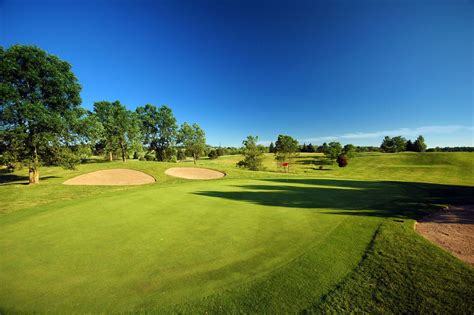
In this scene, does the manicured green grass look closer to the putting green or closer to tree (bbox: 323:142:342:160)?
the putting green

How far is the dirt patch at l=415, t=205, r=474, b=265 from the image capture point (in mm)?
5477

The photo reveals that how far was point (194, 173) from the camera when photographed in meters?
24.1

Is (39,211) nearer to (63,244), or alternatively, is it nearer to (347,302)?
(63,244)

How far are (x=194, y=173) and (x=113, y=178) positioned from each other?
846 centimetres

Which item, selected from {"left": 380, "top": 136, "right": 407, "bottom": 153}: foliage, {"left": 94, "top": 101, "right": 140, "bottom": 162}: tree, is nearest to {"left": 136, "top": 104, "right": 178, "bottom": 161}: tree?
{"left": 94, "top": 101, "right": 140, "bottom": 162}: tree

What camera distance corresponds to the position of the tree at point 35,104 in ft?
52.5

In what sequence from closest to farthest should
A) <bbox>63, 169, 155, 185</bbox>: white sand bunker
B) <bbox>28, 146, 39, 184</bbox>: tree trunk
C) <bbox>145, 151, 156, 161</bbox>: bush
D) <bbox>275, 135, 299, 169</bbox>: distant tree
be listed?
1. <bbox>28, 146, 39, 184</bbox>: tree trunk
2. <bbox>63, 169, 155, 185</bbox>: white sand bunker
3. <bbox>275, 135, 299, 169</bbox>: distant tree
4. <bbox>145, 151, 156, 161</bbox>: bush

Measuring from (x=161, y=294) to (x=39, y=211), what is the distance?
1106cm

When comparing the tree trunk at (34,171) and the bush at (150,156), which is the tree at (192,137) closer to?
the bush at (150,156)

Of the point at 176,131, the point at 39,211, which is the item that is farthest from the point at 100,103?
the point at 39,211

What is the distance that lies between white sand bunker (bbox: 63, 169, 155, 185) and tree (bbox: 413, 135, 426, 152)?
103918 millimetres

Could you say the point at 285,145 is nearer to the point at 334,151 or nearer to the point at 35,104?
the point at 334,151

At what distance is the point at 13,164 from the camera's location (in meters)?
16.9

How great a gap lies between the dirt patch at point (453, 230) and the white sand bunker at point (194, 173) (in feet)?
59.2
